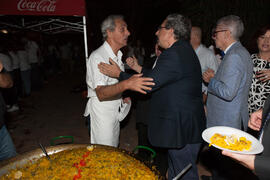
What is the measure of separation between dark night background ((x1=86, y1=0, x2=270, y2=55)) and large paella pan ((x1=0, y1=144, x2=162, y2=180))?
4326 millimetres

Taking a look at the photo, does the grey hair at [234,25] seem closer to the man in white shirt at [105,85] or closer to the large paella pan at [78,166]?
the man in white shirt at [105,85]

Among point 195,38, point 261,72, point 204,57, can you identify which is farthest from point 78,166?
point 195,38

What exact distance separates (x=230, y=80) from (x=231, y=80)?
0.4 inches

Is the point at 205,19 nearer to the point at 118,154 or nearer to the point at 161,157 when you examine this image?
the point at 161,157

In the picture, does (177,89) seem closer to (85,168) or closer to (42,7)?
(85,168)

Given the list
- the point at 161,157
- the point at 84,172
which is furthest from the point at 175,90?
the point at 161,157

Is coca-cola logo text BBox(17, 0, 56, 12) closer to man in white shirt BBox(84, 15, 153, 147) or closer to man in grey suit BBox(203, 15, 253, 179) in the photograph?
man in white shirt BBox(84, 15, 153, 147)

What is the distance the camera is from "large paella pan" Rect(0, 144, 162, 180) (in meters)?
1.56

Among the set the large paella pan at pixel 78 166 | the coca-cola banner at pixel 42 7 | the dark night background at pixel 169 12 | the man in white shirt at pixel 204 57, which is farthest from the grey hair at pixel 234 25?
the dark night background at pixel 169 12

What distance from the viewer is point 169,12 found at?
15125mm

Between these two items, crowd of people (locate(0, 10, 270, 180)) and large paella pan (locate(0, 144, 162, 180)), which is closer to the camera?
large paella pan (locate(0, 144, 162, 180))

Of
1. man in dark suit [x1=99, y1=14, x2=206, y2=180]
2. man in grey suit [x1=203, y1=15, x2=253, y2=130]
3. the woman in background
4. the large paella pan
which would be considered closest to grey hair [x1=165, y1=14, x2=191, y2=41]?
man in dark suit [x1=99, y1=14, x2=206, y2=180]

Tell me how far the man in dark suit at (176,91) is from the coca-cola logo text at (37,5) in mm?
2886

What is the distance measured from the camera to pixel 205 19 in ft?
21.6
